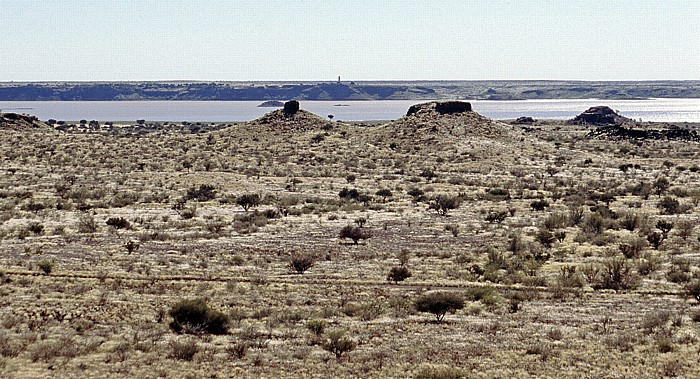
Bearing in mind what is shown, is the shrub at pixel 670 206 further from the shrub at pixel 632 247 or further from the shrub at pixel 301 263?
the shrub at pixel 301 263

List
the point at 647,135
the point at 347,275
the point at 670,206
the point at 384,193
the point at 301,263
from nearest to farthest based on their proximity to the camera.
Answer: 1. the point at 347,275
2. the point at 301,263
3. the point at 670,206
4. the point at 384,193
5. the point at 647,135

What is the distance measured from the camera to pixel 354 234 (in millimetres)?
28938

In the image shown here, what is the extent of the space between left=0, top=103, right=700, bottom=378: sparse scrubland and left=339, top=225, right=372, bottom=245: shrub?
17cm

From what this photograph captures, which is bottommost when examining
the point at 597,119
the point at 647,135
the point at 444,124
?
the point at 597,119

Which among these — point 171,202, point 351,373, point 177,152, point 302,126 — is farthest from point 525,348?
point 302,126

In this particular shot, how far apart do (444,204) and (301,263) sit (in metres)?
16.1

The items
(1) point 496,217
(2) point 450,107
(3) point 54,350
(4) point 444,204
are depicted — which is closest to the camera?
(3) point 54,350

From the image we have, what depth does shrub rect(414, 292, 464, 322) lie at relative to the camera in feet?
59.0

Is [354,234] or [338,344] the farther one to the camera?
[354,234]

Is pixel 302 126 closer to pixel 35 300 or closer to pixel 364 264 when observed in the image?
pixel 364 264

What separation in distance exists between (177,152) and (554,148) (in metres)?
41.9

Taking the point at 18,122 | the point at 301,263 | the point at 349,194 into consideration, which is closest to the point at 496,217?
the point at 349,194

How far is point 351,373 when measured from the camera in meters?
13.6

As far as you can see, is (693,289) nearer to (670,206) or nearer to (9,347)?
(9,347)
